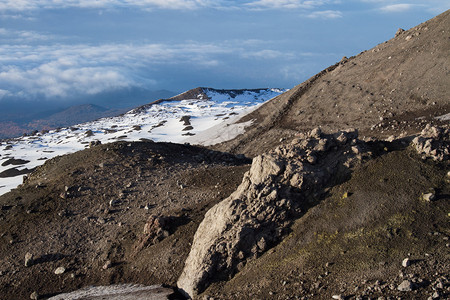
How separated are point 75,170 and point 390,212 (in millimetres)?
19777

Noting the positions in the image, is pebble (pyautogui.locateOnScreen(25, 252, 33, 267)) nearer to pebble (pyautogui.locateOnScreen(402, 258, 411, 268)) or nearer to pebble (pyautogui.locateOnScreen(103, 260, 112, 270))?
pebble (pyautogui.locateOnScreen(103, 260, 112, 270))

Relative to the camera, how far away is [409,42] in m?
39.8

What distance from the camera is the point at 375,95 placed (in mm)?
A: 36562

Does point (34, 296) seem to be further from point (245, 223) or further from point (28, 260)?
point (245, 223)

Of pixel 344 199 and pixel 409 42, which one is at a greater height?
pixel 409 42

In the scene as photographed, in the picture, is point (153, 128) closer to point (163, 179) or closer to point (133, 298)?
point (163, 179)

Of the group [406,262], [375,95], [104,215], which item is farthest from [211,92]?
[406,262]

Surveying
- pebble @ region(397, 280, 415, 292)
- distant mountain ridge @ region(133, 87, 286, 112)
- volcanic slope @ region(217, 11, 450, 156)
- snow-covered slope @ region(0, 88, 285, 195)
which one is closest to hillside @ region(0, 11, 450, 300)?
pebble @ region(397, 280, 415, 292)

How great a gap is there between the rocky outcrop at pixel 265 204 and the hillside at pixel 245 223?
5cm

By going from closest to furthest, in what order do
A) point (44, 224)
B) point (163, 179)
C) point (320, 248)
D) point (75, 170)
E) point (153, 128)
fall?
point (320, 248) → point (44, 224) → point (163, 179) → point (75, 170) → point (153, 128)

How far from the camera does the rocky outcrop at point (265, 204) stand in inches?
565

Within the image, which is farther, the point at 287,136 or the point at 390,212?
the point at 287,136

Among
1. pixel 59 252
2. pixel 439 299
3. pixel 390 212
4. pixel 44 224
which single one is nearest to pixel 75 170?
pixel 44 224

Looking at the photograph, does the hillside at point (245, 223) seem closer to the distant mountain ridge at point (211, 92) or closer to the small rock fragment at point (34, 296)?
the small rock fragment at point (34, 296)
